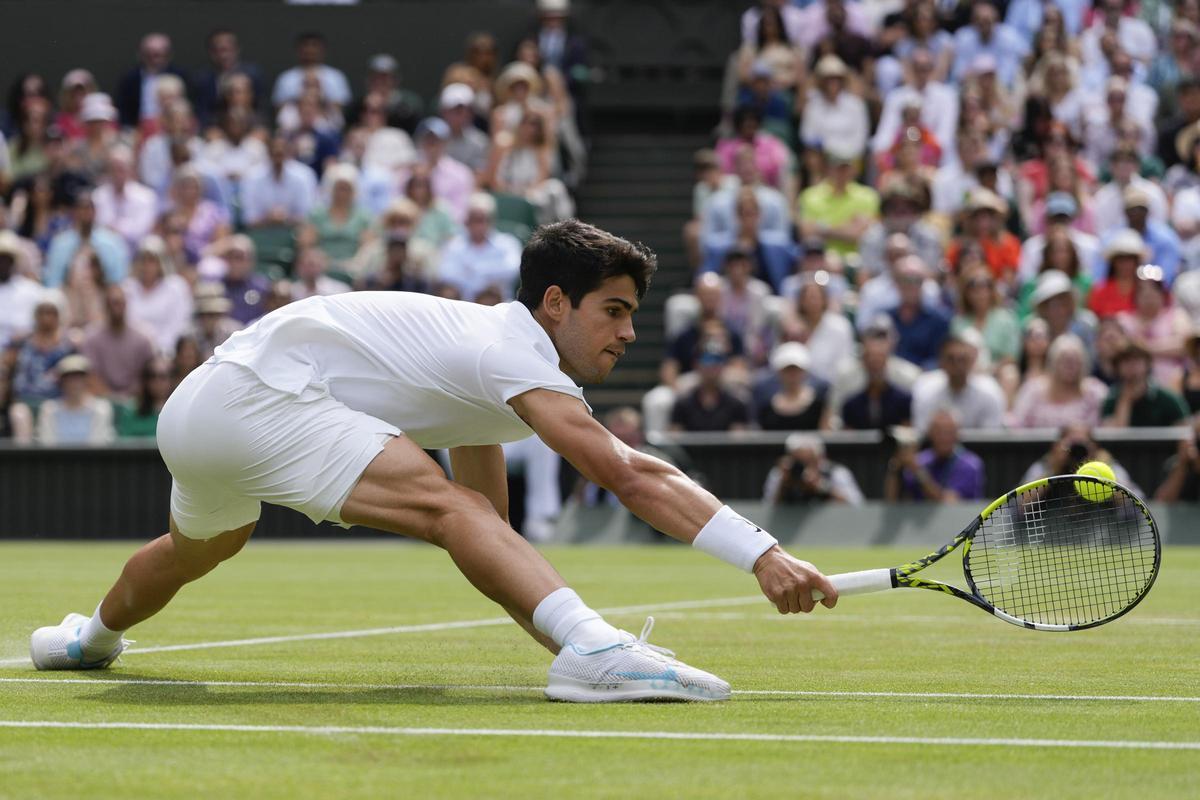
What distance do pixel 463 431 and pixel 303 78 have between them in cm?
1728

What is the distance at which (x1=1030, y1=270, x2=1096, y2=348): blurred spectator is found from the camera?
53.7 ft

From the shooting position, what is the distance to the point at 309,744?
4629 mm

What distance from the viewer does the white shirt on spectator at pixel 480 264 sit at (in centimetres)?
1786

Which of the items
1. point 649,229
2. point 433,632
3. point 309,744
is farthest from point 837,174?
point 309,744

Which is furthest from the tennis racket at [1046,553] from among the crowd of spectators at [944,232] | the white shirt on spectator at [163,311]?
the white shirt on spectator at [163,311]

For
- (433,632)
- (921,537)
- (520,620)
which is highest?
(520,620)

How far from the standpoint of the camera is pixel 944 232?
18531 mm

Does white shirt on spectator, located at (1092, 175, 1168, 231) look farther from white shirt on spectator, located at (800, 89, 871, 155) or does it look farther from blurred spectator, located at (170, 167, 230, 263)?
blurred spectator, located at (170, 167, 230, 263)

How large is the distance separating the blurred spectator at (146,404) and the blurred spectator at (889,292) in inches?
242

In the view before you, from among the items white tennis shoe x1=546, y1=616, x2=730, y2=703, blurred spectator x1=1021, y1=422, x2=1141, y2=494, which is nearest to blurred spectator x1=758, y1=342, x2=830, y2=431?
blurred spectator x1=1021, y1=422, x2=1141, y2=494

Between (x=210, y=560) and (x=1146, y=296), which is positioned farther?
(x=1146, y=296)

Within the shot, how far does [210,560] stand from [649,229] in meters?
15.4

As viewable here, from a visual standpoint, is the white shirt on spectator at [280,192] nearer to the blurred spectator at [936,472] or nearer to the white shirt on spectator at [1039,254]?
the white shirt on spectator at [1039,254]

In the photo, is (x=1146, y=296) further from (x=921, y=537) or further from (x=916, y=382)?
(x=921, y=537)
